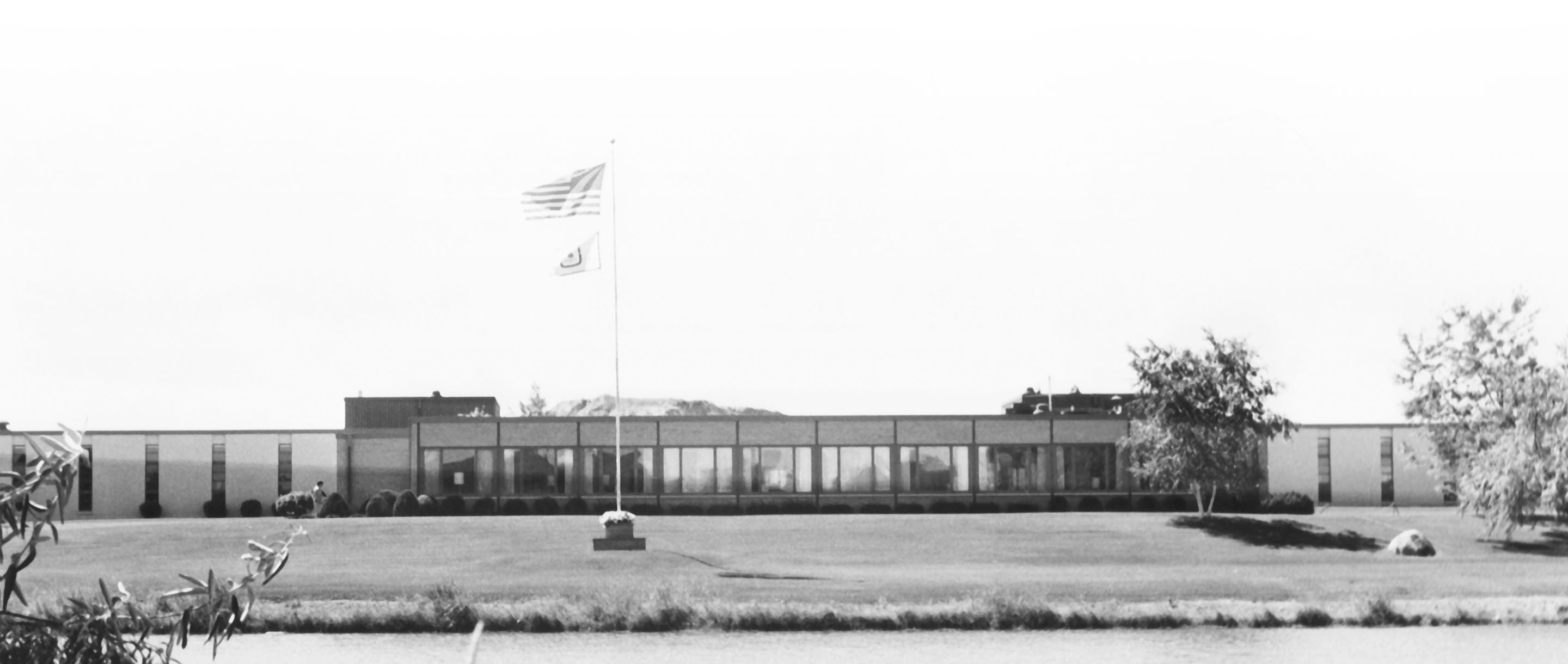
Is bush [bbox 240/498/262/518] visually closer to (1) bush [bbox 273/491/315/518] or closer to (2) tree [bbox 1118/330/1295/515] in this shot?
(1) bush [bbox 273/491/315/518]

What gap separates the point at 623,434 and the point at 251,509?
13448mm

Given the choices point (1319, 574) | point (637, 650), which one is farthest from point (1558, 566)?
point (637, 650)

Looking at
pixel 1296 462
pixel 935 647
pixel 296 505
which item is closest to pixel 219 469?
pixel 296 505

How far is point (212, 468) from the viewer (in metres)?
66.6

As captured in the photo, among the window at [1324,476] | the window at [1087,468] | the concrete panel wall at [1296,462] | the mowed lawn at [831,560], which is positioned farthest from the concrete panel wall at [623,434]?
the window at [1324,476]

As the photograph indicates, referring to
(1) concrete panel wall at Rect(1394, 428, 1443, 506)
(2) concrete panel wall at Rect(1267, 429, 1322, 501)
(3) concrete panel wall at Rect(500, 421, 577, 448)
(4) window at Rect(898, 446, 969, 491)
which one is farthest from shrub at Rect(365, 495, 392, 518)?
(1) concrete panel wall at Rect(1394, 428, 1443, 506)

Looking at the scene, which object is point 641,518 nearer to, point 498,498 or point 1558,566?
point 498,498

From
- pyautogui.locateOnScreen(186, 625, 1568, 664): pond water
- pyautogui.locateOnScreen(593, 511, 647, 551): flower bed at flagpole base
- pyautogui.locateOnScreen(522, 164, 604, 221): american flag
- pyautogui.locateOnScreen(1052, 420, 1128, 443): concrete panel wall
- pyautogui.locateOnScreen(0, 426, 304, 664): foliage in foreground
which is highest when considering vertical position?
pyautogui.locateOnScreen(522, 164, 604, 221): american flag

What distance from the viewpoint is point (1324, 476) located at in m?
68.4

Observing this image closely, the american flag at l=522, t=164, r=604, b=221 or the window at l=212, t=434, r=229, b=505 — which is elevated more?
A: the american flag at l=522, t=164, r=604, b=221

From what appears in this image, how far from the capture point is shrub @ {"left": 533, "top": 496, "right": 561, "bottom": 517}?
2461 inches

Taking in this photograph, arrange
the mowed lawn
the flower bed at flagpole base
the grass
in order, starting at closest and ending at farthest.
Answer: the grass, the mowed lawn, the flower bed at flagpole base

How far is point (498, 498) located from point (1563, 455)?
35177 millimetres

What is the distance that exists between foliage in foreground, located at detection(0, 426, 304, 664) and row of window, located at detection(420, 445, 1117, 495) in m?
60.0
